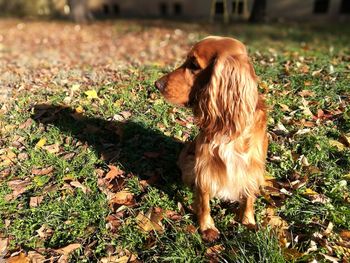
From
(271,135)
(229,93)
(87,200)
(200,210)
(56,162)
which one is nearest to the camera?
(229,93)

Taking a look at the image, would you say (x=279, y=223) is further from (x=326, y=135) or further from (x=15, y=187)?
(x=15, y=187)

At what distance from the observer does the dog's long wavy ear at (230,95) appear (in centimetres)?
268

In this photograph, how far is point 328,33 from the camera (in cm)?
1362

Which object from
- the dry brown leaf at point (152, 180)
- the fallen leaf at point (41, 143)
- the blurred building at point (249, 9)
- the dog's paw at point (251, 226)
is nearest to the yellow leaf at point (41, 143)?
the fallen leaf at point (41, 143)

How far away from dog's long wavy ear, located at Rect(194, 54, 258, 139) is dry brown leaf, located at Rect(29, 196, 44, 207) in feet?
6.29

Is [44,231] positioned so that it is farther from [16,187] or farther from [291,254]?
[291,254]

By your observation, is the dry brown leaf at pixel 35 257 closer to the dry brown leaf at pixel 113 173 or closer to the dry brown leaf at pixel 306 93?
the dry brown leaf at pixel 113 173

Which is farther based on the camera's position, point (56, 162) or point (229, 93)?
point (56, 162)

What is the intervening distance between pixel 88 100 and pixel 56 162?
132 cm

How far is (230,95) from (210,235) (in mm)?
1311

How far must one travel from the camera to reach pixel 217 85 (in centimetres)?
271

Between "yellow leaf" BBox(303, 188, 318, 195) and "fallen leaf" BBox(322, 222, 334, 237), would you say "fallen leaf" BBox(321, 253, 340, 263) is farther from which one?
"yellow leaf" BBox(303, 188, 318, 195)

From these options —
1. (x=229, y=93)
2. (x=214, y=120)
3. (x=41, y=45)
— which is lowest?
(x=41, y=45)

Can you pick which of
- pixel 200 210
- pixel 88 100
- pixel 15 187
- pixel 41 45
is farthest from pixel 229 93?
pixel 41 45
